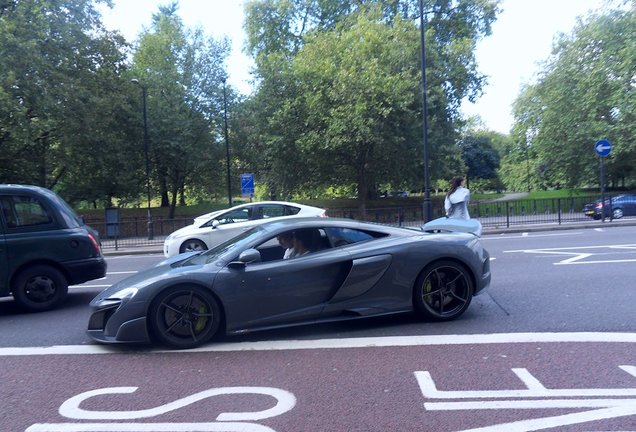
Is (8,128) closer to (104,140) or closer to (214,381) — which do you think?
(104,140)

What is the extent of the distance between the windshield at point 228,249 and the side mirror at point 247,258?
16 cm

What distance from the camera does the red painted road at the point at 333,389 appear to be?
3725 mm

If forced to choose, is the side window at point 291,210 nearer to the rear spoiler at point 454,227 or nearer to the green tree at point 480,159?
the rear spoiler at point 454,227

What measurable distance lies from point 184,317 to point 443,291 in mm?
2932

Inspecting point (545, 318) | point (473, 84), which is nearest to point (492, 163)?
point (473, 84)

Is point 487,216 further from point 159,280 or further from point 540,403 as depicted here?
point 540,403

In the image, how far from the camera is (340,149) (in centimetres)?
2952

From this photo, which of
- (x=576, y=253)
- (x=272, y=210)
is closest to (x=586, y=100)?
(x=576, y=253)

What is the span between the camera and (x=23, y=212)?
781cm

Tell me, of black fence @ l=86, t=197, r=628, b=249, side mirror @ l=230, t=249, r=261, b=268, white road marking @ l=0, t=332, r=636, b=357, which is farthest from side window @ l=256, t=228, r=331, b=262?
black fence @ l=86, t=197, r=628, b=249

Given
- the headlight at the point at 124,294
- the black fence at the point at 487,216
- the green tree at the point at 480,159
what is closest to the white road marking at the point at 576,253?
the headlight at the point at 124,294

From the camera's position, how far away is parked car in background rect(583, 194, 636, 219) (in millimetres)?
24797

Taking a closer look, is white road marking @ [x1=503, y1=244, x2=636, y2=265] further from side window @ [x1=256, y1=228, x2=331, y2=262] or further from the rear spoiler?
side window @ [x1=256, y1=228, x2=331, y2=262]

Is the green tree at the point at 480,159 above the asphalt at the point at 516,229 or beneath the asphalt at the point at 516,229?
above
